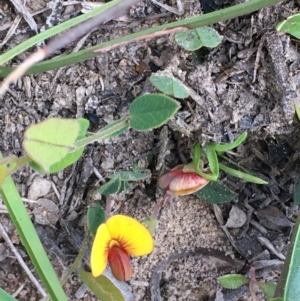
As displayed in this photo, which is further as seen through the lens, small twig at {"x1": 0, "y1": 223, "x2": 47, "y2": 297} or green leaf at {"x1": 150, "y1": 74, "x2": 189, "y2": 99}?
small twig at {"x1": 0, "y1": 223, "x2": 47, "y2": 297}

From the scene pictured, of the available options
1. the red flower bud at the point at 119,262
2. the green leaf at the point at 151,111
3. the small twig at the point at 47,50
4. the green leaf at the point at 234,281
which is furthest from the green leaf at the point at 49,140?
the green leaf at the point at 234,281

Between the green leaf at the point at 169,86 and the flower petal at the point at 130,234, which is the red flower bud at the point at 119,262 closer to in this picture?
the flower petal at the point at 130,234

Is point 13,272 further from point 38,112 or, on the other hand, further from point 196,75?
point 196,75

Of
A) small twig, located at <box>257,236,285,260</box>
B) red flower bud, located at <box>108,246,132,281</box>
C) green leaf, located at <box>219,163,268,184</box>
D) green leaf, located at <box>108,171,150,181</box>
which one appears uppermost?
green leaf, located at <box>108,171,150,181</box>

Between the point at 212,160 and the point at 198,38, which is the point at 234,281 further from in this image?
the point at 198,38

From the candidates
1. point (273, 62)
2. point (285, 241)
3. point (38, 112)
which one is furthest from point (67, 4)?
point (285, 241)

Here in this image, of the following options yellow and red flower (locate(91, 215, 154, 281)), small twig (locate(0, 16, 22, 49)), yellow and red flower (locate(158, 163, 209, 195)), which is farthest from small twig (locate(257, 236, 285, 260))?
small twig (locate(0, 16, 22, 49))

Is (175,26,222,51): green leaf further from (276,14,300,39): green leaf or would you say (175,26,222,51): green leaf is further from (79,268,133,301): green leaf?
(79,268,133,301): green leaf
